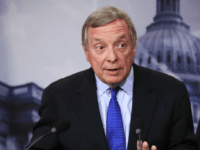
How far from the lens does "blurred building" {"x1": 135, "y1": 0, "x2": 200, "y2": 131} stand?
3914mm

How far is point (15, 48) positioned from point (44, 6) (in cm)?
81

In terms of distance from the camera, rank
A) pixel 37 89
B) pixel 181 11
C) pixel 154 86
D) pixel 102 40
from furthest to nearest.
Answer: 1. pixel 181 11
2. pixel 37 89
3. pixel 154 86
4. pixel 102 40

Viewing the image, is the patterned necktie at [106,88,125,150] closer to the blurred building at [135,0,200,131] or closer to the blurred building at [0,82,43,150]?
the blurred building at [0,82,43,150]

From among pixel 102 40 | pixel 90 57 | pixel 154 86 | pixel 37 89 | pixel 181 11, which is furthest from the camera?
pixel 181 11

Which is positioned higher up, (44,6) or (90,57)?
(44,6)

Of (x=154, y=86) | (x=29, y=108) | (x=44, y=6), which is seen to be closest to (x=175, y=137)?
(x=154, y=86)

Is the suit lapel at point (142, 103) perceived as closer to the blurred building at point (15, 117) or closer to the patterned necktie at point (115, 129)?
the patterned necktie at point (115, 129)

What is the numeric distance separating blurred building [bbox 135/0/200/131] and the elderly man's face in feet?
8.33

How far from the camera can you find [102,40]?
4.56ft

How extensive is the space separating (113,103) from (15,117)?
2.74m

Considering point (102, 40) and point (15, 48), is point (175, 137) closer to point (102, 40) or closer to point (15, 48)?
point (102, 40)

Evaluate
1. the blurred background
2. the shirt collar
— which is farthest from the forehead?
the blurred background

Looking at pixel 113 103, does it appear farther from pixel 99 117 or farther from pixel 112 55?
pixel 112 55

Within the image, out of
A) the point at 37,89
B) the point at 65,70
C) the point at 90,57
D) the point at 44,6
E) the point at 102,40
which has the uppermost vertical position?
the point at 44,6
